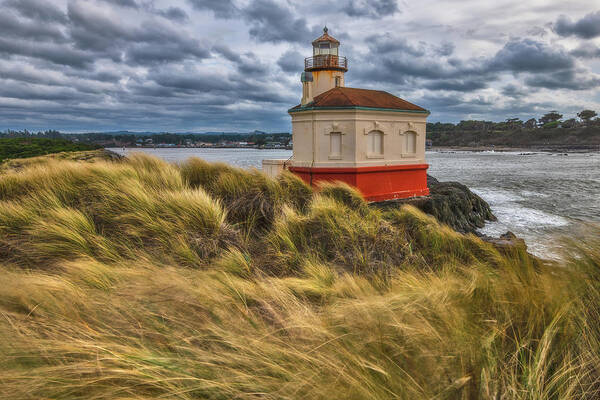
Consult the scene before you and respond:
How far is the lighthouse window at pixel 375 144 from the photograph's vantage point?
1405 cm

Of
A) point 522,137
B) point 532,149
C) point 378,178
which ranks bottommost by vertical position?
point 378,178

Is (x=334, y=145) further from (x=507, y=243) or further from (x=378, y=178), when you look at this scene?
(x=507, y=243)

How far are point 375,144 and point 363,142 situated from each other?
2.16 ft

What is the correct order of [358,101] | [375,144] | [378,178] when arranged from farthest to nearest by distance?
[378,178]
[375,144]
[358,101]

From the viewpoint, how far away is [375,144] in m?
14.2

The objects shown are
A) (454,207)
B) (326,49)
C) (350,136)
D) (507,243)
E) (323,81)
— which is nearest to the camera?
(507,243)

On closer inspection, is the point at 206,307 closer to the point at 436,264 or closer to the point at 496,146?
the point at 436,264

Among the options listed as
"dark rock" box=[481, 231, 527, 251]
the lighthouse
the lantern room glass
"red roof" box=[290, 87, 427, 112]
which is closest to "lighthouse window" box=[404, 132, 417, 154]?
the lighthouse

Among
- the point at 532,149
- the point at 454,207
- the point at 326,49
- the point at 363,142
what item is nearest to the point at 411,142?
the point at 363,142

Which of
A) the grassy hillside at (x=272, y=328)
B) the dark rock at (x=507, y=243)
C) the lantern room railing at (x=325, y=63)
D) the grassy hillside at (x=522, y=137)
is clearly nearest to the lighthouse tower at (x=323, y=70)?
the lantern room railing at (x=325, y=63)

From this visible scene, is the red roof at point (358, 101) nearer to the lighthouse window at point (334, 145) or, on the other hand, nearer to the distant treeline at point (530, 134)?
the lighthouse window at point (334, 145)

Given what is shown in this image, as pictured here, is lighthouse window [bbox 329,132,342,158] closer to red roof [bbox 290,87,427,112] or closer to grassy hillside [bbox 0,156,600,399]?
red roof [bbox 290,87,427,112]

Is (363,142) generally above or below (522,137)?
below

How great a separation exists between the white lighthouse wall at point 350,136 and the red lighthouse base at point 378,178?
0.74 ft
